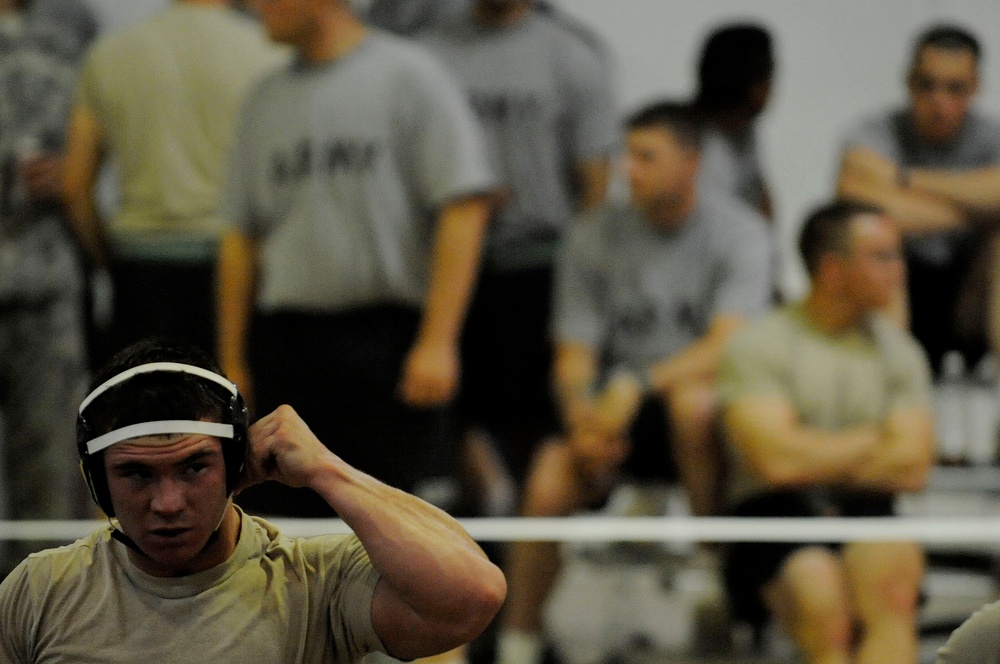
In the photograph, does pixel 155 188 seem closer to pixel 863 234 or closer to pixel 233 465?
pixel 863 234

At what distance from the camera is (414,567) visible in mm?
1644

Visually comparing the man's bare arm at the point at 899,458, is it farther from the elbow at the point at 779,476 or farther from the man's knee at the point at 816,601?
the man's knee at the point at 816,601

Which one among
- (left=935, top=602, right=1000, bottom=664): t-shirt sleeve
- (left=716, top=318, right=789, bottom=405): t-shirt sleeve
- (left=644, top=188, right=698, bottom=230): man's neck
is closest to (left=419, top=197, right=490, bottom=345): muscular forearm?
(left=644, top=188, right=698, bottom=230): man's neck

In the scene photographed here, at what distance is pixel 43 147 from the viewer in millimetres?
4582

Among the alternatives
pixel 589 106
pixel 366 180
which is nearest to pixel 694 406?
pixel 589 106

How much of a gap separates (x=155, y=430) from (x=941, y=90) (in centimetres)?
327

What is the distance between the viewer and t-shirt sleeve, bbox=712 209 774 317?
409 cm

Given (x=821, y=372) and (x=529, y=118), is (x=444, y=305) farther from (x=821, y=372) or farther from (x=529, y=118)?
(x=821, y=372)

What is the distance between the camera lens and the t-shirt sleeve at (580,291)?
424 cm

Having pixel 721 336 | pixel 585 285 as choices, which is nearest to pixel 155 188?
pixel 585 285

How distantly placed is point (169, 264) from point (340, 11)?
98 cm

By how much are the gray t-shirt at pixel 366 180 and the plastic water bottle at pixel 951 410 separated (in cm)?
139

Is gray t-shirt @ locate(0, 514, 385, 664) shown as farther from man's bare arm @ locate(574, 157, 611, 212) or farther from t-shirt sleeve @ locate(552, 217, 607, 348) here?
man's bare arm @ locate(574, 157, 611, 212)

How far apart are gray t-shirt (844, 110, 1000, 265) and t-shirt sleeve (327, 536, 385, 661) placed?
280 cm
